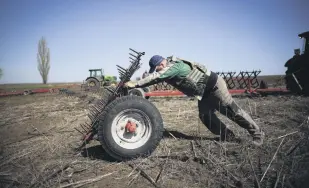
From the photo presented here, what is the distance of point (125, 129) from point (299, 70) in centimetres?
981

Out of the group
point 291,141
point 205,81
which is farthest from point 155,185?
point 291,141

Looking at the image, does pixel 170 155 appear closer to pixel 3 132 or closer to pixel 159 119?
pixel 159 119

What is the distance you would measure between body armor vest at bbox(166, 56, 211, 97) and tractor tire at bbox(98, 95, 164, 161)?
0.68 metres

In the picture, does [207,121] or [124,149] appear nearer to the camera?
[124,149]

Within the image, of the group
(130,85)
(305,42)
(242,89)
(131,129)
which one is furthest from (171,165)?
(305,42)

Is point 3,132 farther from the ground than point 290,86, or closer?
closer

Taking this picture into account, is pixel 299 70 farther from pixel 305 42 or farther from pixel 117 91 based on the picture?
pixel 117 91

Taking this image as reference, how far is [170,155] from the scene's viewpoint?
305 cm

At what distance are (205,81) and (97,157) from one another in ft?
6.46

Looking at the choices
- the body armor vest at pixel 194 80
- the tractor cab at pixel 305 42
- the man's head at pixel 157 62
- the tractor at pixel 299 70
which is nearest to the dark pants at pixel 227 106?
the body armor vest at pixel 194 80

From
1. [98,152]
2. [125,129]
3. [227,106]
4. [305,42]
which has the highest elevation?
[305,42]

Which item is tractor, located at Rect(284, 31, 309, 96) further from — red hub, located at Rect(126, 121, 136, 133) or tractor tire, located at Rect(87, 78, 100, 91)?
tractor tire, located at Rect(87, 78, 100, 91)

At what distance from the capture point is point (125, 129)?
3.04m

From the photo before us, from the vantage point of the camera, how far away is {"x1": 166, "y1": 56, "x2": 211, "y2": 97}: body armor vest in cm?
332
